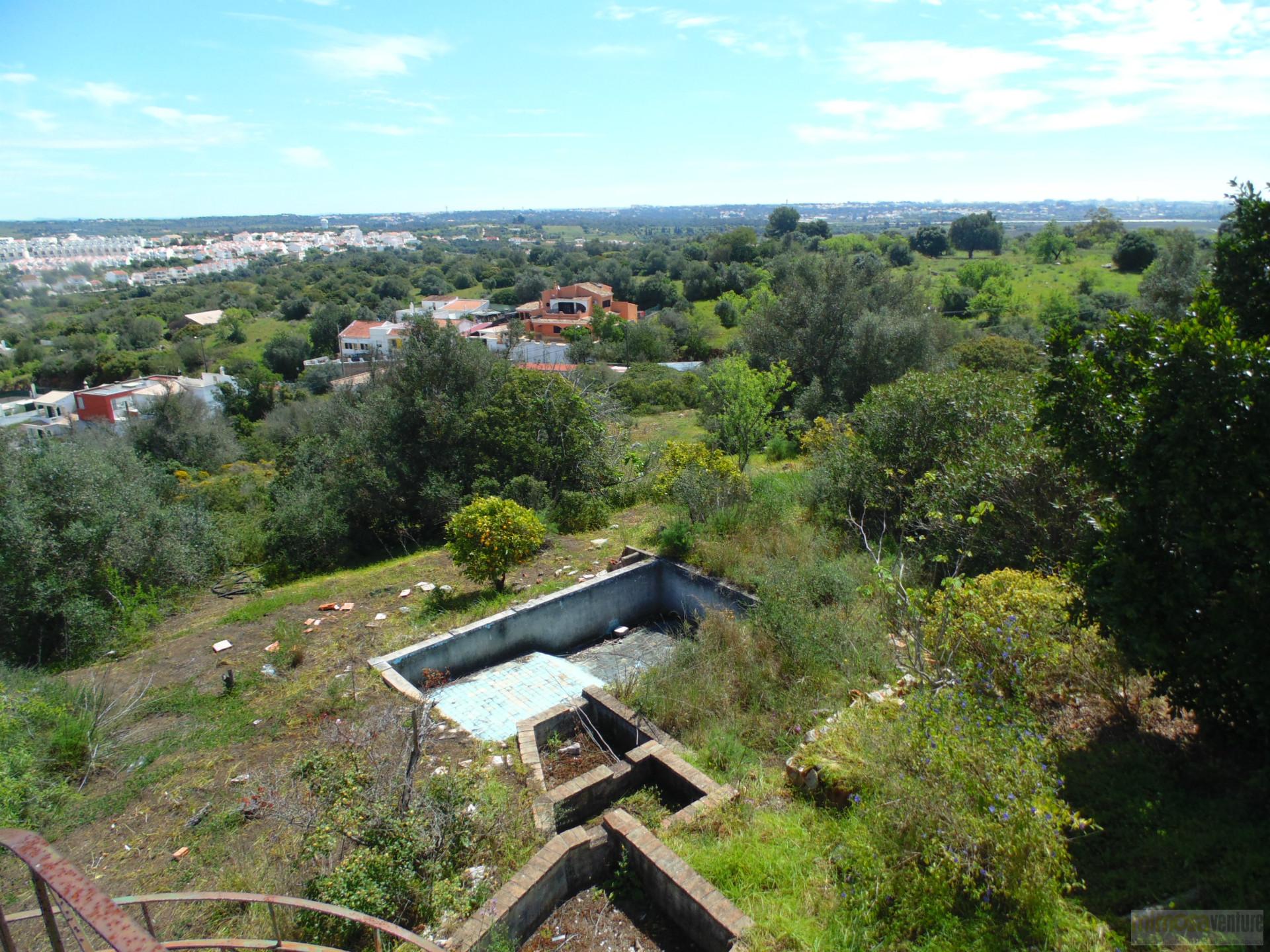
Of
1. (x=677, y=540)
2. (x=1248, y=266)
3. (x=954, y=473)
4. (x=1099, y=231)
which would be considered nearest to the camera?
(x=1248, y=266)

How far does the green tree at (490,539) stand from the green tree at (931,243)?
258 ft

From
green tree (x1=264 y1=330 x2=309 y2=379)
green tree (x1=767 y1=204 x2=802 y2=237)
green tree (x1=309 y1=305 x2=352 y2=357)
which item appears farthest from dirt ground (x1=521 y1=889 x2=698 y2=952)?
green tree (x1=767 y1=204 x2=802 y2=237)

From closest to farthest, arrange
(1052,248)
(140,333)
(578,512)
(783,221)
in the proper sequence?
(578,512) < (140,333) < (1052,248) < (783,221)

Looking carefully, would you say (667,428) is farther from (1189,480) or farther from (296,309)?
(296,309)

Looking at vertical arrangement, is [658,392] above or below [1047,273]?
below

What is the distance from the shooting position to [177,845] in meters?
4.95

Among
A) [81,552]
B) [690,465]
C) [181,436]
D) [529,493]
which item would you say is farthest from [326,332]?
[690,465]

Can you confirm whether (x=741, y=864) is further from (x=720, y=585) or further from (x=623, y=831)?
(x=720, y=585)

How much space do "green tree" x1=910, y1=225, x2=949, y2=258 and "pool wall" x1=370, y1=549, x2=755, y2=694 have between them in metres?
78.0

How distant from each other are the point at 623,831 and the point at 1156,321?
4.77 metres

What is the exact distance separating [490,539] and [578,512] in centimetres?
304

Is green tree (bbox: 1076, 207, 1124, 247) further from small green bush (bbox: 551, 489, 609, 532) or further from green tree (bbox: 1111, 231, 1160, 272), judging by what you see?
small green bush (bbox: 551, 489, 609, 532)

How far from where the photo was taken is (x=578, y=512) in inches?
460

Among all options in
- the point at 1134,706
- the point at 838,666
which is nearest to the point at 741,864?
the point at 838,666
